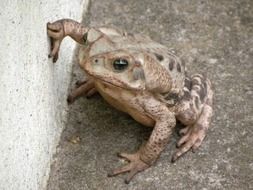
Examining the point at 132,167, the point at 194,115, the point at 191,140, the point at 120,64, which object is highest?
the point at 120,64

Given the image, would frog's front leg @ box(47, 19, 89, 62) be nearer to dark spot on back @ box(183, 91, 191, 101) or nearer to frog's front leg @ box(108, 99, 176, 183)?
frog's front leg @ box(108, 99, 176, 183)

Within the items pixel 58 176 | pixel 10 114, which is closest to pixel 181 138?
pixel 58 176

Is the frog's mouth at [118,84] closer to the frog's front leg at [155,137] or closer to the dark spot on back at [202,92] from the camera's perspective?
the frog's front leg at [155,137]

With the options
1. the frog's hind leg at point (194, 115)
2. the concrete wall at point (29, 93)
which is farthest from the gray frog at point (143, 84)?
the concrete wall at point (29, 93)

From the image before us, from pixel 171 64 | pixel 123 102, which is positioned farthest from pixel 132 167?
pixel 171 64

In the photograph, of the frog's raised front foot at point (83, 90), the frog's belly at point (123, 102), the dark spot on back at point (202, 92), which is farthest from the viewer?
the frog's raised front foot at point (83, 90)

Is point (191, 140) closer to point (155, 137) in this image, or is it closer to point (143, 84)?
point (155, 137)

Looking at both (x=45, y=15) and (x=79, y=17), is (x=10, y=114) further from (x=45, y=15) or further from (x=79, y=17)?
(x=79, y=17)
